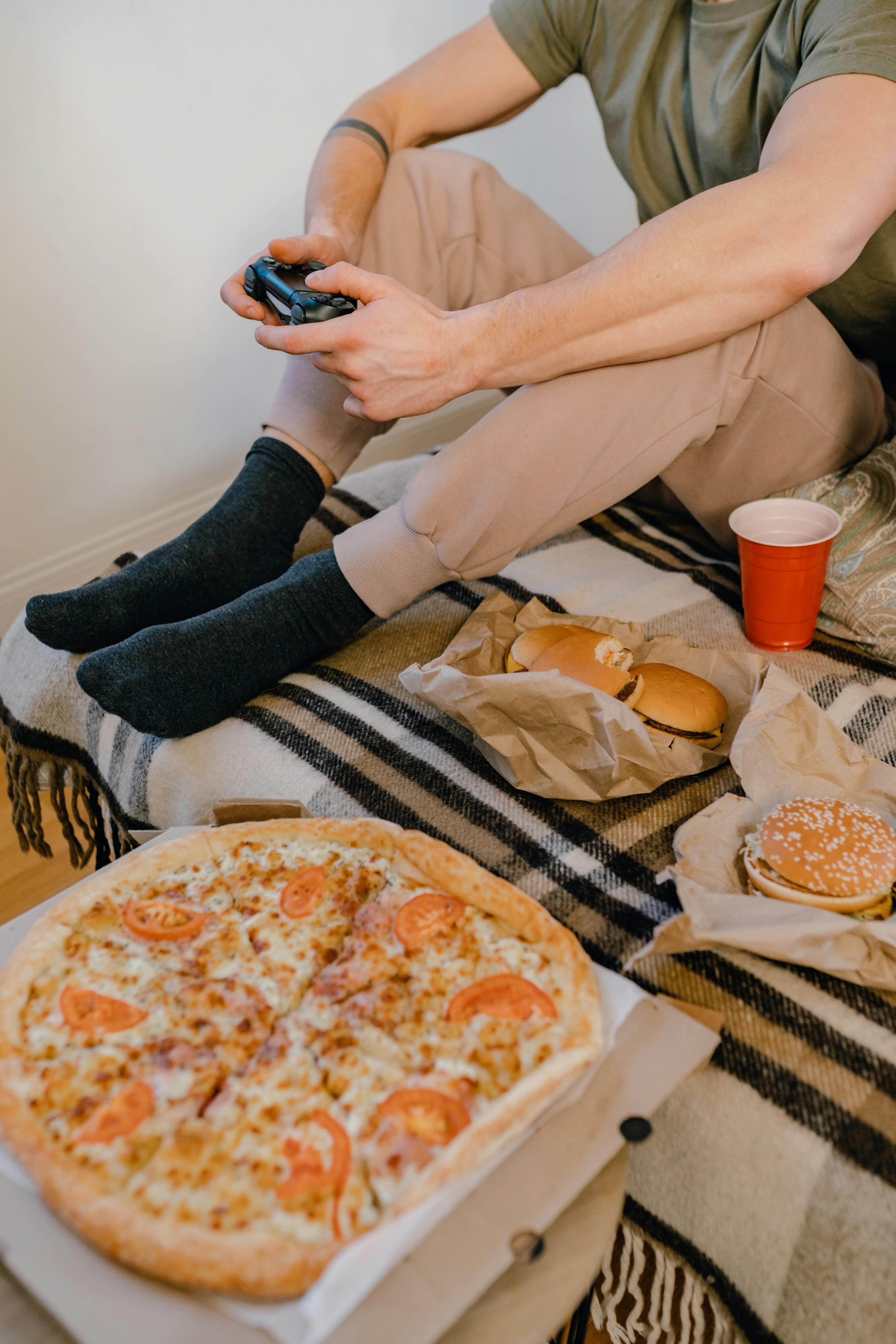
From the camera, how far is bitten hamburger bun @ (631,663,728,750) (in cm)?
95

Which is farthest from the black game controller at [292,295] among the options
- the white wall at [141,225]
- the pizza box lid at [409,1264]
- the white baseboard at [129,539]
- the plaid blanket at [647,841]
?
the white wall at [141,225]

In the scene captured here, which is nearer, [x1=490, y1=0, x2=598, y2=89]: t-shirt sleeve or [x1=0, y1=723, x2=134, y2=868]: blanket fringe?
[x1=0, y1=723, x2=134, y2=868]: blanket fringe

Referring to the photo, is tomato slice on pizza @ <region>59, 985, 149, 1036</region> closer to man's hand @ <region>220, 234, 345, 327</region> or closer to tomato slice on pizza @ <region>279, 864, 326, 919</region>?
tomato slice on pizza @ <region>279, 864, 326, 919</region>

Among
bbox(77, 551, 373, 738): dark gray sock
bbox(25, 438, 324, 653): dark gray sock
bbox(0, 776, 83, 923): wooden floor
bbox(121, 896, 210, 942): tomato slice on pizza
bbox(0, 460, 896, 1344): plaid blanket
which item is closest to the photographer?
bbox(0, 460, 896, 1344): plaid blanket

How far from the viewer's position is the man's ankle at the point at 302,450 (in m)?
1.33

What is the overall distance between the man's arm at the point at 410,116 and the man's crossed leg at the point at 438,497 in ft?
0.71

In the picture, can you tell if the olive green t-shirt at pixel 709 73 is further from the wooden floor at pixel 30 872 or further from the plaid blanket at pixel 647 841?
the wooden floor at pixel 30 872

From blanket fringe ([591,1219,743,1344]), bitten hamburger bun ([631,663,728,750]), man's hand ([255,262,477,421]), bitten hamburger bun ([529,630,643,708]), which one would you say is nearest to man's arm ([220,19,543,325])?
man's hand ([255,262,477,421])

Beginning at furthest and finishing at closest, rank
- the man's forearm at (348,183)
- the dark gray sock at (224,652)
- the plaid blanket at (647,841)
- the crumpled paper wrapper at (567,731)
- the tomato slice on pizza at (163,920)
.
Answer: the man's forearm at (348,183)
the dark gray sock at (224,652)
the crumpled paper wrapper at (567,731)
the tomato slice on pizza at (163,920)
the plaid blanket at (647,841)

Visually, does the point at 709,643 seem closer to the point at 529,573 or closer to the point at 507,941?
the point at 529,573

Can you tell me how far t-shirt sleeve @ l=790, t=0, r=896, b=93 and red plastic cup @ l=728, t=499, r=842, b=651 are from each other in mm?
443

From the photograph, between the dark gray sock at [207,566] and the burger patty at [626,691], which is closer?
the burger patty at [626,691]

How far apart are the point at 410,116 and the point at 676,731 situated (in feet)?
3.59

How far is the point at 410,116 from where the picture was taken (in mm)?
1487
